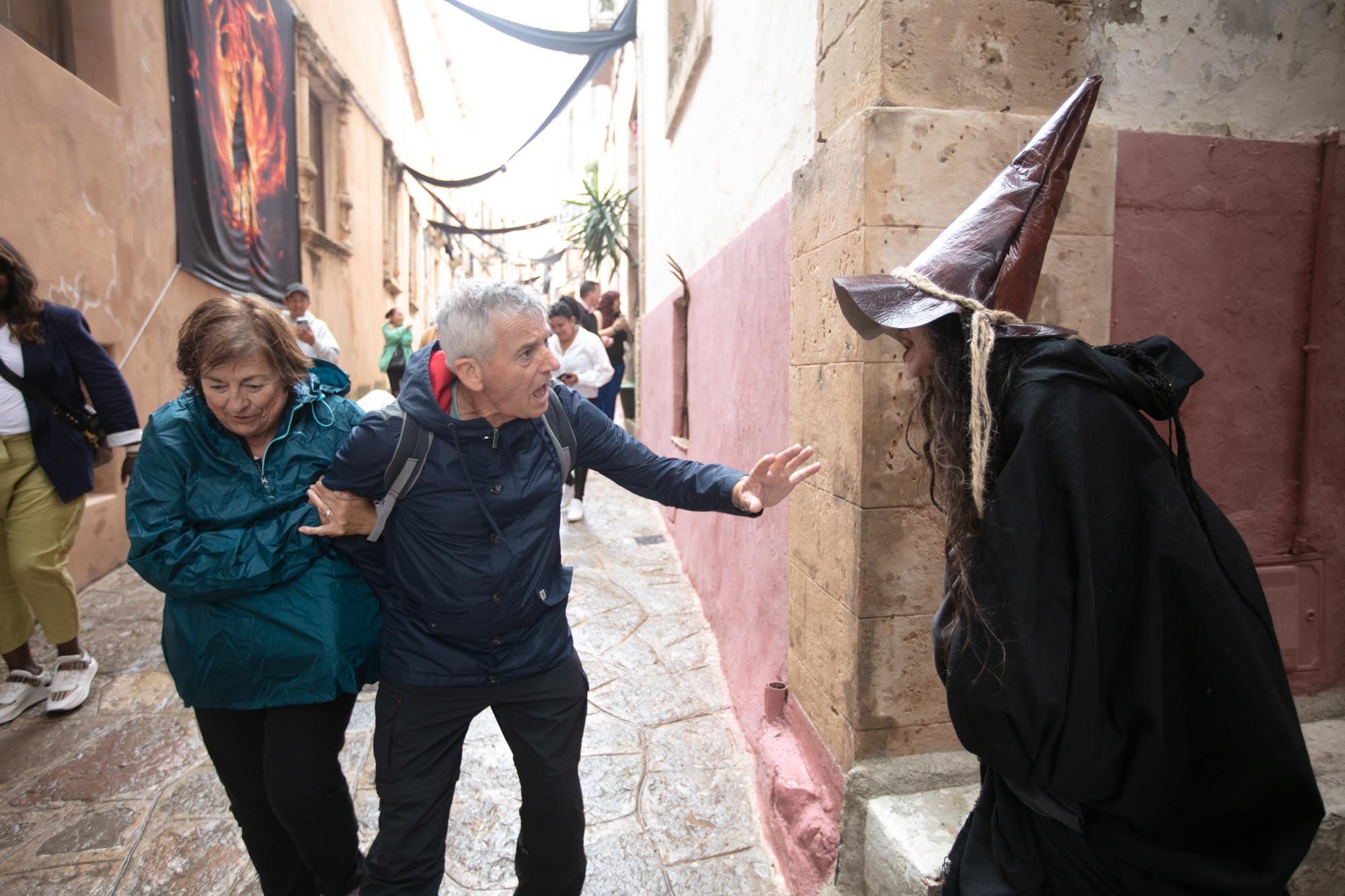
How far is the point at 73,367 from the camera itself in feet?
11.1

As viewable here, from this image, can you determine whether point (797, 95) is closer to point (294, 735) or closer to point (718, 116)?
point (718, 116)

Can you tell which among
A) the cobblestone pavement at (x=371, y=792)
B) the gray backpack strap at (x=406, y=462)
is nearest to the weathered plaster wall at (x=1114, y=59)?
the gray backpack strap at (x=406, y=462)

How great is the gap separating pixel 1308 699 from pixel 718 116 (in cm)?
388

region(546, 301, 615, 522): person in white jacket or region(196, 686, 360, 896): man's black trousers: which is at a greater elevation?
region(546, 301, 615, 522): person in white jacket

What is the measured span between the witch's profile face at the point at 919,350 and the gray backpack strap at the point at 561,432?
39.2 inches

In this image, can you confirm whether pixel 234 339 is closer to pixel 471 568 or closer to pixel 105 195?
pixel 471 568

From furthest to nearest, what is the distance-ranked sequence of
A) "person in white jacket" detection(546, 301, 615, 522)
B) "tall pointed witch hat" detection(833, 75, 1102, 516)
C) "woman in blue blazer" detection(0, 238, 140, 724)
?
1. "person in white jacket" detection(546, 301, 615, 522)
2. "woman in blue blazer" detection(0, 238, 140, 724)
3. "tall pointed witch hat" detection(833, 75, 1102, 516)

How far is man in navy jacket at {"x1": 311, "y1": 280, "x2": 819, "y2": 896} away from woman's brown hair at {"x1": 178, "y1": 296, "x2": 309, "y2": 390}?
38cm

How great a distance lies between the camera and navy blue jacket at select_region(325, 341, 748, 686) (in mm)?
1970

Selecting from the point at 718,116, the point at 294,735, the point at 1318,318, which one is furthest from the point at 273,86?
the point at 1318,318

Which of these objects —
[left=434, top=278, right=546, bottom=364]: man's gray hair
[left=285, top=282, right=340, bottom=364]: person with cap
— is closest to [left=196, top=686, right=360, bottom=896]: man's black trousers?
[left=434, top=278, right=546, bottom=364]: man's gray hair

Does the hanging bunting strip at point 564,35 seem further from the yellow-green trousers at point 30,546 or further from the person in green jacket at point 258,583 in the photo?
the person in green jacket at point 258,583

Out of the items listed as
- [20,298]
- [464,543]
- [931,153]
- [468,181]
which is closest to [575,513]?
[20,298]

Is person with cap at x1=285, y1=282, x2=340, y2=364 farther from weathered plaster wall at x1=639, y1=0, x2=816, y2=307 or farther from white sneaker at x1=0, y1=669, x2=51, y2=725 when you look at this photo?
white sneaker at x1=0, y1=669, x2=51, y2=725
